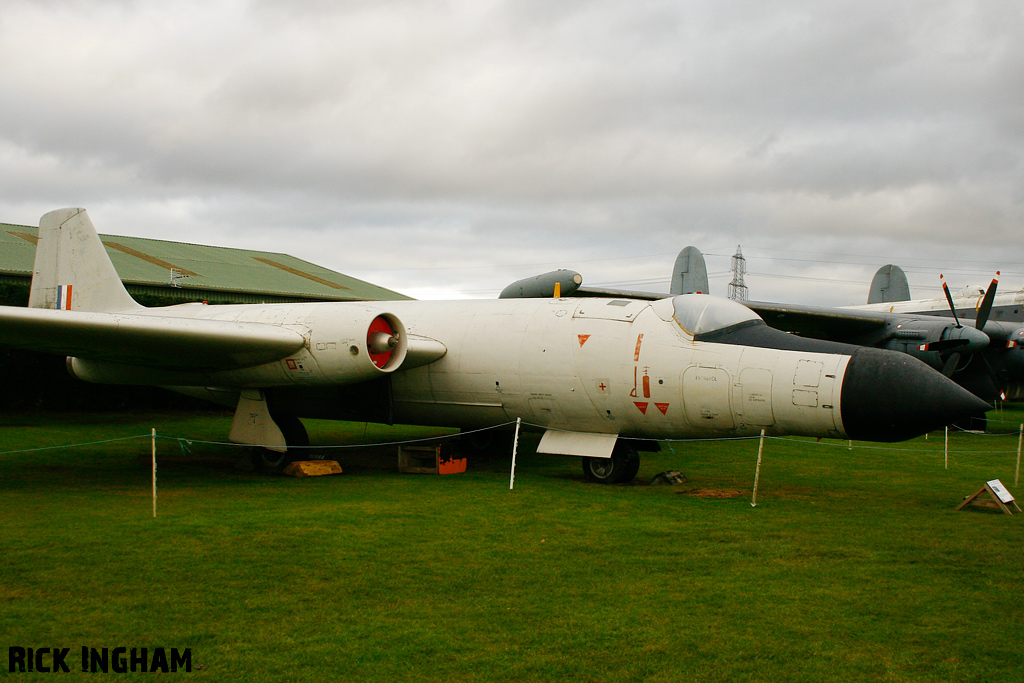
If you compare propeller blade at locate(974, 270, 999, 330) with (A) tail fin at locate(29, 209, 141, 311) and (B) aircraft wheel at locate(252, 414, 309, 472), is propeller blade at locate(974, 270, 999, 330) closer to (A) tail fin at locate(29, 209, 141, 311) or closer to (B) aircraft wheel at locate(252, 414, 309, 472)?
(B) aircraft wheel at locate(252, 414, 309, 472)

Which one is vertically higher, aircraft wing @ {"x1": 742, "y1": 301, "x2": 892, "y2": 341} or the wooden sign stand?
aircraft wing @ {"x1": 742, "y1": 301, "x2": 892, "y2": 341}

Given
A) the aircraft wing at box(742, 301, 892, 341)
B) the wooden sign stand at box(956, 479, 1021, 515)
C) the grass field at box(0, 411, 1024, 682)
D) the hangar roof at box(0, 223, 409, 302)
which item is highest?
the hangar roof at box(0, 223, 409, 302)

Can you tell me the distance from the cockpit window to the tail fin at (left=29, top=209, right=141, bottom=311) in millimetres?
9880

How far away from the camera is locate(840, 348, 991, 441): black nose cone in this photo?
775cm

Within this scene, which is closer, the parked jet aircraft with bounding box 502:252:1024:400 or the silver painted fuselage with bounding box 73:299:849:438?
the silver painted fuselage with bounding box 73:299:849:438

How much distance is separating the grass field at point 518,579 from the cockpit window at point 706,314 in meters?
2.07

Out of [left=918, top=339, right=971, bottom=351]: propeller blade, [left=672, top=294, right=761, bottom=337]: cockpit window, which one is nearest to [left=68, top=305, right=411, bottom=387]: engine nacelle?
[left=672, top=294, right=761, bottom=337]: cockpit window

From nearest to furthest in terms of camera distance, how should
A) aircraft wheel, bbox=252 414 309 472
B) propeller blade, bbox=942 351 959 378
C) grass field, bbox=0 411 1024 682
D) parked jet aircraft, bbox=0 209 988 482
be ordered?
grass field, bbox=0 411 1024 682, parked jet aircraft, bbox=0 209 988 482, aircraft wheel, bbox=252 414 309 472, propeller blade, bbox=942 351 959 378

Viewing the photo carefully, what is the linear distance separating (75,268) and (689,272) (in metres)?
21.2

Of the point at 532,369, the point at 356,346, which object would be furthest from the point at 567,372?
the point at 356,346

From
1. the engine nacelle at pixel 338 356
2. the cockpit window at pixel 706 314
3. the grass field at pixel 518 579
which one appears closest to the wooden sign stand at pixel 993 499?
the grass field at pixel 518 579

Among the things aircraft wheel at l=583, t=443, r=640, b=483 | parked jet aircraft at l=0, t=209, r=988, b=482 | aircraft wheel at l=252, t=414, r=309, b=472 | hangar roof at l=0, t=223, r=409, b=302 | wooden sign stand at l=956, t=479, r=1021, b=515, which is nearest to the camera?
wooden sign stand at l=956, t=479, r=1021, b=515

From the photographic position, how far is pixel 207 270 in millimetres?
25703

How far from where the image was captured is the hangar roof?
71.9 feet
